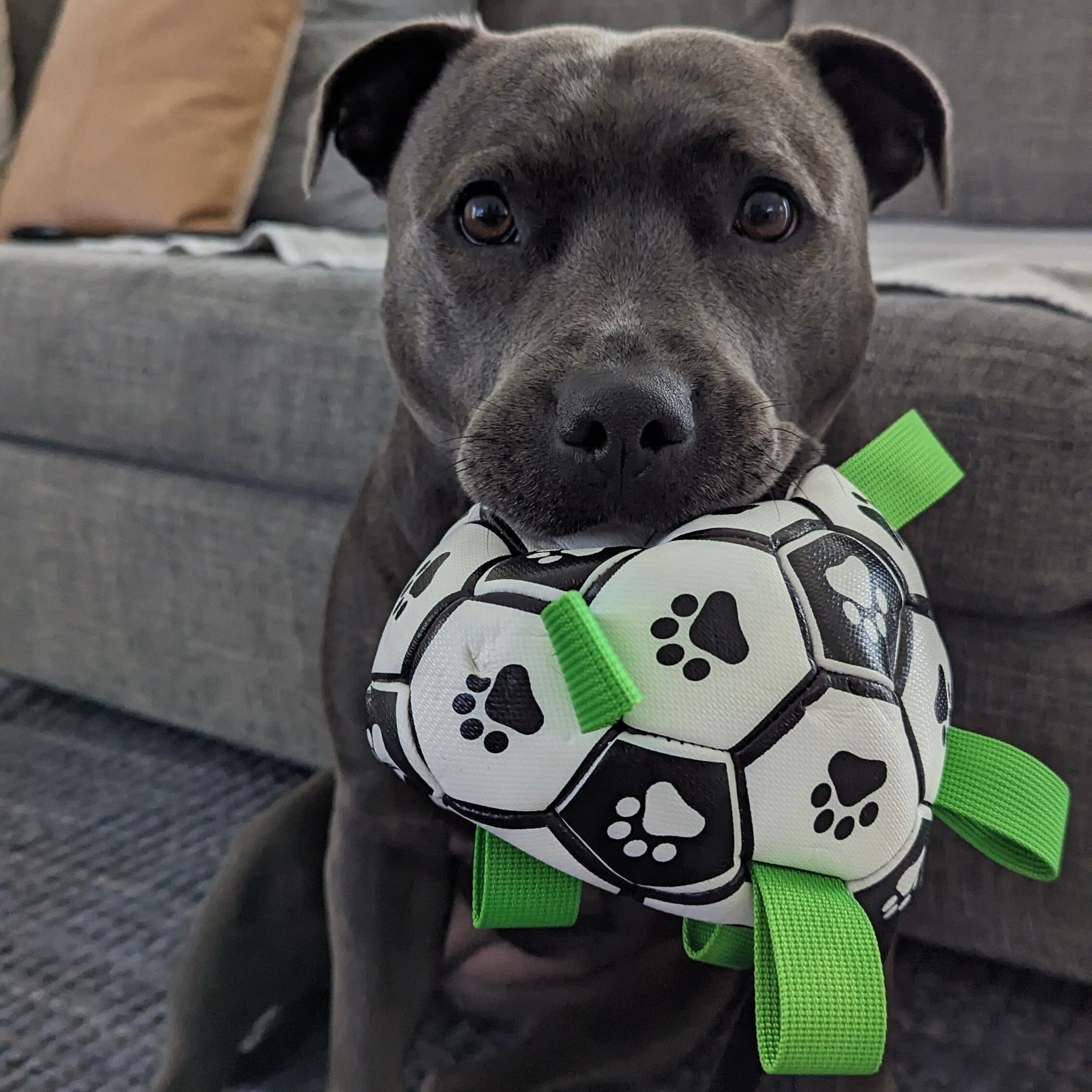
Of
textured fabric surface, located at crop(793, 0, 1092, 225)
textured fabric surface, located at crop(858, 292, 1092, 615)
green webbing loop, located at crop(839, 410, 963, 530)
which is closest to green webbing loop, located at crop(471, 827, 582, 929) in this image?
green webbing loop, located at crop(839, 410, 963, 530)

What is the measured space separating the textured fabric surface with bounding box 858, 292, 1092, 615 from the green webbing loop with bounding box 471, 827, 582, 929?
1.68 ft

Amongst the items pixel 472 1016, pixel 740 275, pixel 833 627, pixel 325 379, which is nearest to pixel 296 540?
pixel 325 379

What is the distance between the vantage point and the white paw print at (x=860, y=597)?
0.72 m

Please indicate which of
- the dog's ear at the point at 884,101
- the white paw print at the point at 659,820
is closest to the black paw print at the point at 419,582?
the white paw print at the point at 659,820

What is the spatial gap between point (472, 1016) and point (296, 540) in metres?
0.66

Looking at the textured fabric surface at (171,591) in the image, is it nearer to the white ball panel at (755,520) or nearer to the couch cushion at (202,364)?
the couch cushion at (202,364)

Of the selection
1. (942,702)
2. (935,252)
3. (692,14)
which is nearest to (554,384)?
(942,702)

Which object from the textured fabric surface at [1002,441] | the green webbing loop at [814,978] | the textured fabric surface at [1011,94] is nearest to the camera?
the green webbing loop at [814,978]

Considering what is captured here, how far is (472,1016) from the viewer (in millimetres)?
1211

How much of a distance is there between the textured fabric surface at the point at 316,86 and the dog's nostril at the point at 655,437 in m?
1.62

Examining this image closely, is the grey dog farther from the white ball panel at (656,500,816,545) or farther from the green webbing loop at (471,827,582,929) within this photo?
the green webbing loop at (471,827,582,929)

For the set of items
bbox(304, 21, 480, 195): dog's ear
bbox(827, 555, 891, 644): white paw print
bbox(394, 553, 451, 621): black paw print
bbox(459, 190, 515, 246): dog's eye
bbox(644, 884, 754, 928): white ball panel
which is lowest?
bbox(644, 884, 754, 928): white ball panel

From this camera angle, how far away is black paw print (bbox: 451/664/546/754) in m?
0.70

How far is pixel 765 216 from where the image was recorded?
37.4 inches
